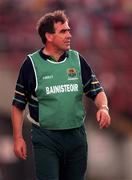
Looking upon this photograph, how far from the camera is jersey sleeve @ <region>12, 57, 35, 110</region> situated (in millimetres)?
7512

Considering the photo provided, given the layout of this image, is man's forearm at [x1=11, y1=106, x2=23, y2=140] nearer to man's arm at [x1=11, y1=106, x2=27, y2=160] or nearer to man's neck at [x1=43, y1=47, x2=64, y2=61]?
man's arm at [x1=11, y1=106, x2=27, y2=160]

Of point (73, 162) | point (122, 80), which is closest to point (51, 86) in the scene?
point (73, 162)

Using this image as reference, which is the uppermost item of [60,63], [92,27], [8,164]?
[92,27]

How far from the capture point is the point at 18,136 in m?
7.52

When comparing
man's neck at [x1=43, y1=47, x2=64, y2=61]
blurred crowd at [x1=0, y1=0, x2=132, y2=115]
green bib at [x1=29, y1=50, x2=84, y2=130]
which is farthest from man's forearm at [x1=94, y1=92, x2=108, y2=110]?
blurred crowd at [x1=0, y1=0, x2=132, y2=115]

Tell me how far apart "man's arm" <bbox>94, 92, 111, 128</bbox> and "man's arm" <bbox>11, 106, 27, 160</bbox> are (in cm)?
68

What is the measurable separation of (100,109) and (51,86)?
0.46 m

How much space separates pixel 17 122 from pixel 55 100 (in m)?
0.39

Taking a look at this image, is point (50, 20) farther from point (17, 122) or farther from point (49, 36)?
point (17, 122)

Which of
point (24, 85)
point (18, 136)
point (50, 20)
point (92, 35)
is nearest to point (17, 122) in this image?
point (18, 136)

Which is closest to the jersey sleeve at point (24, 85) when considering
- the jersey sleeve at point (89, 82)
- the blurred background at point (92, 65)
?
the jersey sleeve at point (89, 82)

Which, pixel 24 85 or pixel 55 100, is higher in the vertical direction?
pixel 24 85

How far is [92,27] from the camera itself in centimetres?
1634

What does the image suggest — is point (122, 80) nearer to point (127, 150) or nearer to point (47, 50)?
point (127, 150)
